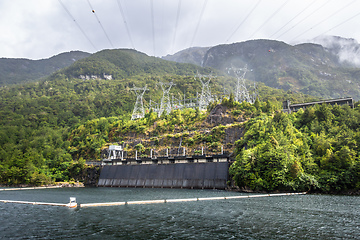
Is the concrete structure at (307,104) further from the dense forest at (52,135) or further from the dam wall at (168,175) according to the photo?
the dam wall at (168,175)

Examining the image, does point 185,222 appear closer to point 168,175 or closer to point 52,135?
point 168,175

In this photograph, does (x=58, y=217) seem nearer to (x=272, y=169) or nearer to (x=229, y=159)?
(x=272, y=169)

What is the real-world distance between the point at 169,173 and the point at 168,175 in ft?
2.23

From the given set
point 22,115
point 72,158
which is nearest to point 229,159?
point 72,158

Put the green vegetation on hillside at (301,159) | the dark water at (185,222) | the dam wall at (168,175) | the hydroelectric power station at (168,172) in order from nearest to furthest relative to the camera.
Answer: the dark water at (185,222), the green vegetation on hillside at (301,159), the dam wall at (168,175), the hydroelectric power station at (168,172)

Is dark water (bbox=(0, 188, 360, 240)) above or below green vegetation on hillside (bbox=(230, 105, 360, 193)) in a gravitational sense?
below

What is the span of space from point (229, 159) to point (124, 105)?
122551 mm

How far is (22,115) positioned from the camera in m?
169

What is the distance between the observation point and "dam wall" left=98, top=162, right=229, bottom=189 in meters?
78.0

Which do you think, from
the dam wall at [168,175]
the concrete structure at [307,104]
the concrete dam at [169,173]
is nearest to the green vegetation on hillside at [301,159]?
the dam wall at [168,175]

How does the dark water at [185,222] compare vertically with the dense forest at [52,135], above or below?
below

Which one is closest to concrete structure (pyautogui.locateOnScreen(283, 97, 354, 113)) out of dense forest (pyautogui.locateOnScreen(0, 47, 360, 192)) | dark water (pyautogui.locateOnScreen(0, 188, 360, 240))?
dense forest (pyautogui.locateOnScreen(0, 47, 360, 192))

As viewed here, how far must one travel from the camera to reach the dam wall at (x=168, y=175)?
78000 millimetres

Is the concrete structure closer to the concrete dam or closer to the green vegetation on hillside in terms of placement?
the green vegetation on hillside
